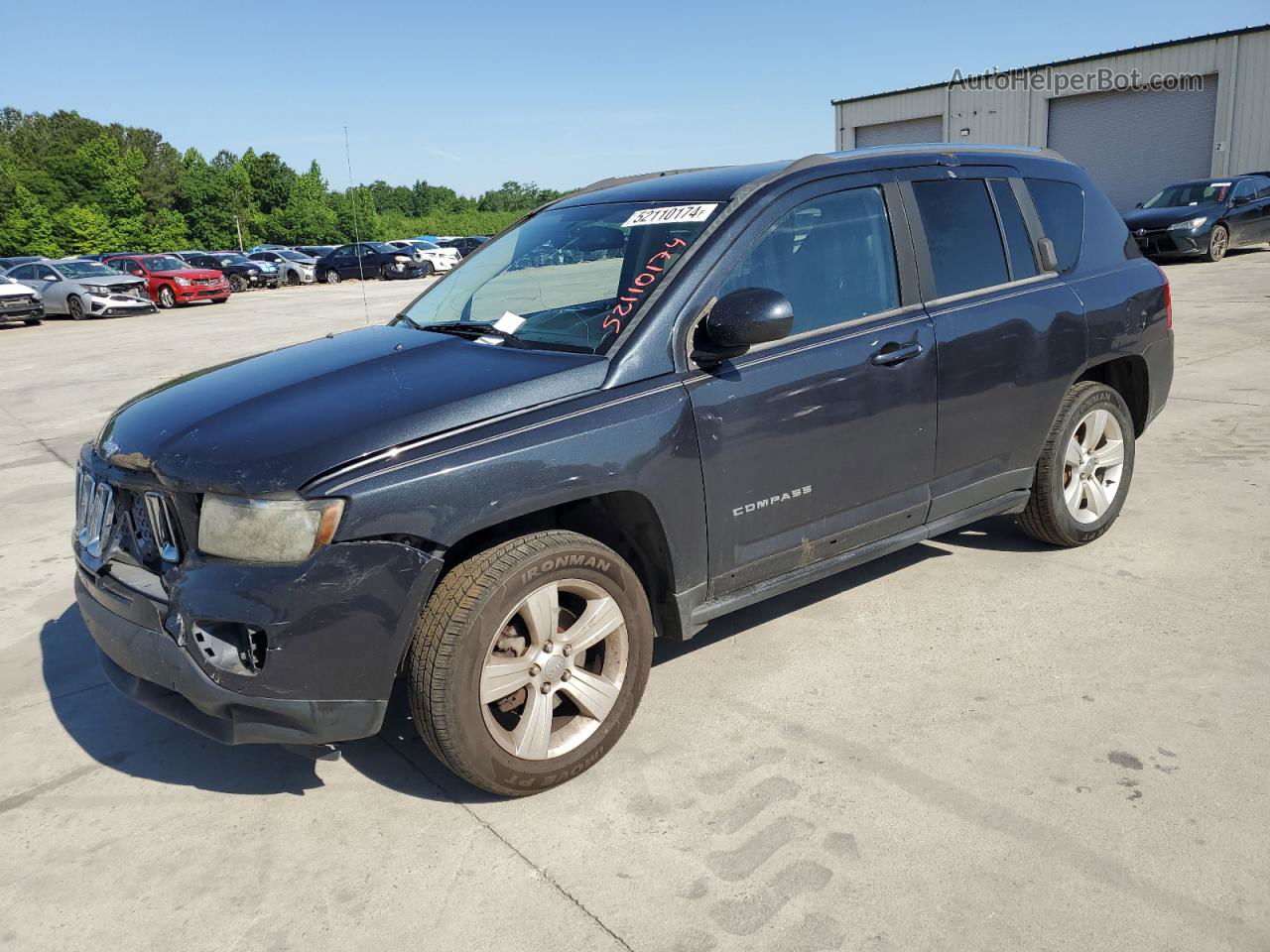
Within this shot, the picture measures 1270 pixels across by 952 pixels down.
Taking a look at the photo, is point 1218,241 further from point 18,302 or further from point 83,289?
point 18,302

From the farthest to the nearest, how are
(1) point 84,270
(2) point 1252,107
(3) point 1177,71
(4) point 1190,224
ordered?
(3) point 1177,71, (2) point 1252,107, (1) point 84,270, (4) point 1190,224

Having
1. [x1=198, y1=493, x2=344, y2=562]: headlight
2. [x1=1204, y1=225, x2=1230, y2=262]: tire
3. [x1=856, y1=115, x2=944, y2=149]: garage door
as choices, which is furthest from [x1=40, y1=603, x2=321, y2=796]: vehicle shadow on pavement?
[x1=856, y1=115, x2=944, y2=149]: garage door

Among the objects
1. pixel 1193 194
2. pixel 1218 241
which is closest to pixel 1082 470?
pixel 1218 241

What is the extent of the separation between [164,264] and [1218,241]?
2693 centimetres

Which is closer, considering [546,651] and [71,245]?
[546,651]

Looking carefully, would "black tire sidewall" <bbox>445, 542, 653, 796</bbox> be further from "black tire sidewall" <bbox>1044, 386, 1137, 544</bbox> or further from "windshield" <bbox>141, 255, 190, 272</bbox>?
"windshield" <bbox>141, 255, 190, 272</bbox>

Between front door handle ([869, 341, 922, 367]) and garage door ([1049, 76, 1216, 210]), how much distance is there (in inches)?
1246

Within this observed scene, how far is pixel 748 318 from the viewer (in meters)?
3.15

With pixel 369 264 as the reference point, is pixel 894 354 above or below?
above

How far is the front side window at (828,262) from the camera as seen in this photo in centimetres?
352

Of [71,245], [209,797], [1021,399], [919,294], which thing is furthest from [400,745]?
[71,245]

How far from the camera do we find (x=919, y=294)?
12.9ft

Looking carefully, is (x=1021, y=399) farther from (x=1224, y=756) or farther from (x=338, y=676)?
(x=338, y=676)

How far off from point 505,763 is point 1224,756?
218 centimetres
